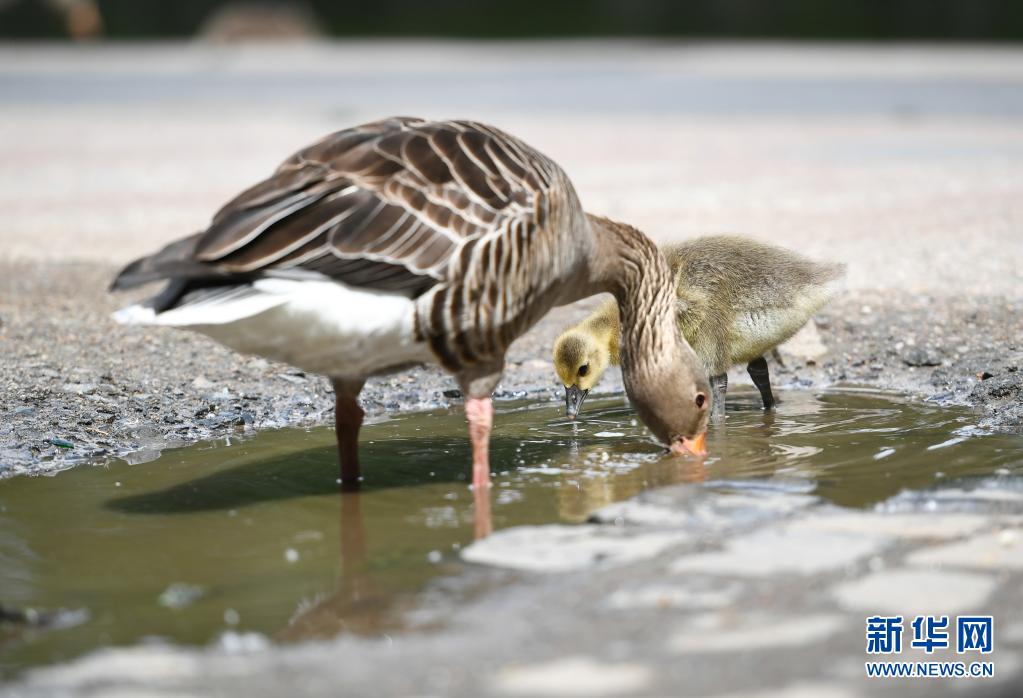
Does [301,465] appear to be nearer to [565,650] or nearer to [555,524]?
[555,524]

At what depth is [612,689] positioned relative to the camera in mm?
3158

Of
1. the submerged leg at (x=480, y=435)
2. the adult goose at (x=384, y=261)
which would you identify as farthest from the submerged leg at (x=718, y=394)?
the submerged leg at (x=480, y=435)

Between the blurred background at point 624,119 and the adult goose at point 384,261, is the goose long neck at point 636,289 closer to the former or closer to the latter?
the adult goose at point 384,261

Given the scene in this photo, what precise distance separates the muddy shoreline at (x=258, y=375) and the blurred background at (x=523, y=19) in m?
25.6

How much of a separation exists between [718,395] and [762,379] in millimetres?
240

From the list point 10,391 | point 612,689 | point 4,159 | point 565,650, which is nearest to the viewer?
point 612,689

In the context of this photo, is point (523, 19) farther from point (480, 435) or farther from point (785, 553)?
point (785, 553)

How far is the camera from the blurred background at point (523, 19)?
3594 centimetres

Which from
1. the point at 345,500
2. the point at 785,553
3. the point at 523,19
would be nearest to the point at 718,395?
the point at 345,500

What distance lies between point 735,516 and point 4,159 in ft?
41.8

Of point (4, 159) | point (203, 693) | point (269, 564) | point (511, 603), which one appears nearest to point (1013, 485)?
point (511, 603)

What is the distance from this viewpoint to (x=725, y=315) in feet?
20.7

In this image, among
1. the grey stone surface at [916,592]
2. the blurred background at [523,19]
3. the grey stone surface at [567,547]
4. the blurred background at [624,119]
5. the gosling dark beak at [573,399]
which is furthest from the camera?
the blurred background at [523,19]

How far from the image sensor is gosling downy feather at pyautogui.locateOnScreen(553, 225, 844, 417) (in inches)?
245
